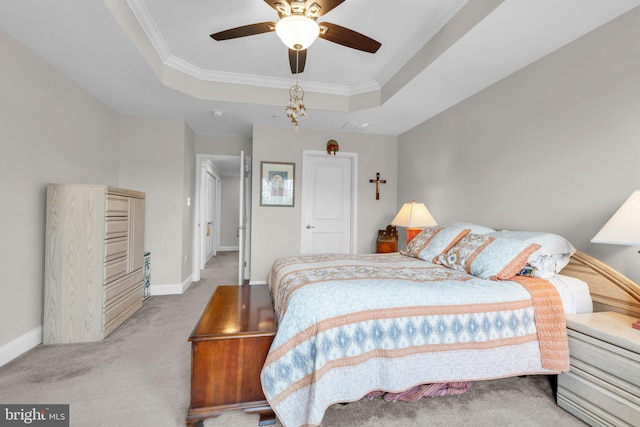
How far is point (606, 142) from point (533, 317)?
1264 millimetres

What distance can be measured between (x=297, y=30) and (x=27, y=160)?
2383 mm

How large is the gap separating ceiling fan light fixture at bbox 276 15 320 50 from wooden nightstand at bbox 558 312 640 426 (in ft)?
7.22

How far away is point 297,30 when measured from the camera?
1.65 metres

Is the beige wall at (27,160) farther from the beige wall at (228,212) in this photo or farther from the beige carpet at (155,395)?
the beige wall at (228,212)

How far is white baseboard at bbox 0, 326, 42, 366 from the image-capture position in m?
2.08

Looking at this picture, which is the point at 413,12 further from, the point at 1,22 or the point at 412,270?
the point at 1,22

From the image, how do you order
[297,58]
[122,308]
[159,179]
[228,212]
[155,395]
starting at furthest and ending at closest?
[228,212], [159,179], [122,308], [297,58], [155,395]

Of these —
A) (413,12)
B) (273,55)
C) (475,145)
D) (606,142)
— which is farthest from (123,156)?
(606,142)

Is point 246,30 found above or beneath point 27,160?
above

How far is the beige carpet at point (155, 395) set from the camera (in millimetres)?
1539

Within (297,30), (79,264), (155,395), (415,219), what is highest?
(297,30)

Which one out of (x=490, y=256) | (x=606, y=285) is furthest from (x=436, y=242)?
(x=606, y=285)

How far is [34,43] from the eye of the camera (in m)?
2.23

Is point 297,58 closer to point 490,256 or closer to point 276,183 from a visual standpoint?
point 490,256
